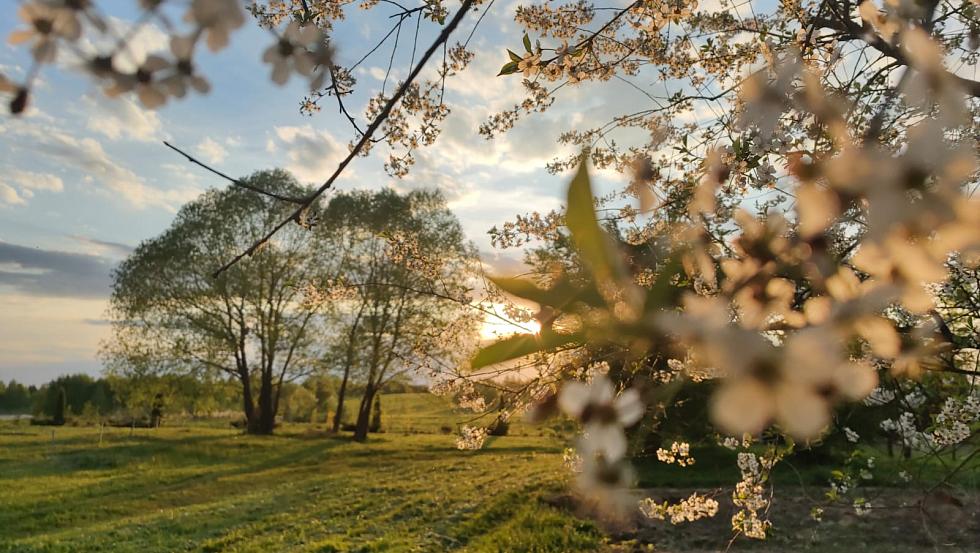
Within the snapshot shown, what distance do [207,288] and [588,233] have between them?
19607 millimetres

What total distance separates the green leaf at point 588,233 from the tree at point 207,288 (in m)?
18.0

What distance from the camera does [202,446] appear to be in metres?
15.1

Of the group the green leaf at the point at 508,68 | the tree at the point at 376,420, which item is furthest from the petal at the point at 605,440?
the tree at the point at 376,420

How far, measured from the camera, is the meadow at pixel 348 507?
646cm

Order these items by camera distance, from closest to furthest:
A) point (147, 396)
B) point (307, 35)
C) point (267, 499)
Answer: point (307, 35) < point (267, 499) < point (147, 396)

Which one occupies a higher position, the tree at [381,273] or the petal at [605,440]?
the tree at [381,273]

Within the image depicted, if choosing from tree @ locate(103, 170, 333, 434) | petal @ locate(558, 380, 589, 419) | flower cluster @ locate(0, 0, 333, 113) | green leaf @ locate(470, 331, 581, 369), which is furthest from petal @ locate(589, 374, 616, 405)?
tree @ locate(103, 170, 333, 434)

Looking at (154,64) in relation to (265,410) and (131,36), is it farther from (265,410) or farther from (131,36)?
(265,410)

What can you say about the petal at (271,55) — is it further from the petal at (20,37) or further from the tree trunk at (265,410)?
the tree trunk at (265,410)

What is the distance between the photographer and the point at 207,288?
1798 centimetres

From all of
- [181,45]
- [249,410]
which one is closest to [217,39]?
[181,45]

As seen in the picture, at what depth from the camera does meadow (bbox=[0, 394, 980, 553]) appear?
6461mm

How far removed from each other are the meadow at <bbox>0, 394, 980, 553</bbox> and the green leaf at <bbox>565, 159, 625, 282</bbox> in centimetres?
298

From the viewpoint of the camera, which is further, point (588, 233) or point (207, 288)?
point (207, 288)
